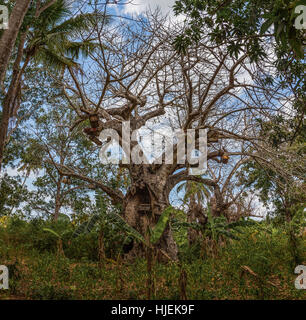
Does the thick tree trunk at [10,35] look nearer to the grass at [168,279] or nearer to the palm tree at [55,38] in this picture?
the palm tree at [55,38]

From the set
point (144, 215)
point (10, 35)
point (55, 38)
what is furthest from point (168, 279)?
point (55, 38)

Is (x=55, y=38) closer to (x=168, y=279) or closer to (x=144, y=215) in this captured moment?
(x=144, y=215)

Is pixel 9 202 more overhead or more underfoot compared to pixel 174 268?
more overhead

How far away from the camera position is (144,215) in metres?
9.40

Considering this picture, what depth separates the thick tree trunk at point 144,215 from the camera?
8836 millimetres

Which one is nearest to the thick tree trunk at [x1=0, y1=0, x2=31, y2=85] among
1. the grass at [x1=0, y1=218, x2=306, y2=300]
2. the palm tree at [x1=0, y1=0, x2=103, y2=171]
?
the palm tree at [x1=0, y1=0, x2=103, y2=171]

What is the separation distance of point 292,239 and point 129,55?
6124 mm

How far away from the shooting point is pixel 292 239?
661cm

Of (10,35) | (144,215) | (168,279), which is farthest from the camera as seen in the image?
(144,215)

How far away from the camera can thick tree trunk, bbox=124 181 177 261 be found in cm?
884

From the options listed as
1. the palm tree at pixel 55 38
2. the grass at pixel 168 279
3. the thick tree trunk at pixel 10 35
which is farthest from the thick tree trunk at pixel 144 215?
the thick tree trunk at pixel 10 35

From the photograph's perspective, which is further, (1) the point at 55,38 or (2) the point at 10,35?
(1) the point at 55,38
